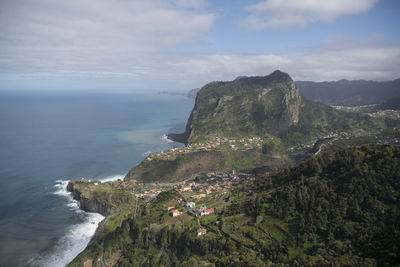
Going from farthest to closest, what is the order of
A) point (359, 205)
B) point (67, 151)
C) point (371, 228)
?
point (67, 151)
point (359, 205)
point (371, 228)

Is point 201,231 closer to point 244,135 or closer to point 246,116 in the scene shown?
point 244,135

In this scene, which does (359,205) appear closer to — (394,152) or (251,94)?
(394,152)

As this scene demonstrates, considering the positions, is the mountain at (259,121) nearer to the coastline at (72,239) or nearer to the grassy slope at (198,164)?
the grassy slope at (198,164)

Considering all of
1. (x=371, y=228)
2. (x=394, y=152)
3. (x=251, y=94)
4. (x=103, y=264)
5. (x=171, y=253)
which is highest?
(x=251, y=94)

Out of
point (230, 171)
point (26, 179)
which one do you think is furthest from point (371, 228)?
point (26, 179)

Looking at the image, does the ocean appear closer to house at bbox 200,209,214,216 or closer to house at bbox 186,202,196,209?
house at bbox 186,202,196,209

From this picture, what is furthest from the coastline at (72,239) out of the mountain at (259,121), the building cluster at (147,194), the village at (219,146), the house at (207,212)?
the mountain at (259,121)
